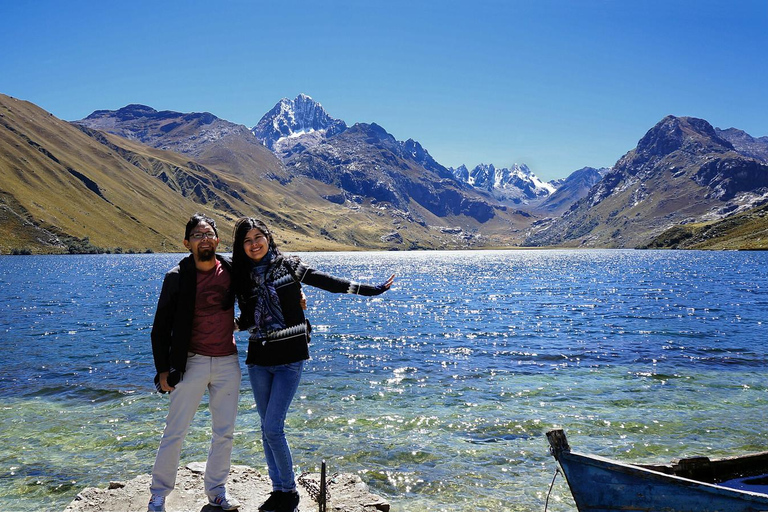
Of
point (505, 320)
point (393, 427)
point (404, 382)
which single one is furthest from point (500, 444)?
point (505, 320)

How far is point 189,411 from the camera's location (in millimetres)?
8188

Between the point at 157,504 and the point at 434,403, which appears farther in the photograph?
the point at 434,403

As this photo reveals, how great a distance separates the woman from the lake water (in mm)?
5365

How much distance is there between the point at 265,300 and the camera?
821 centimetres

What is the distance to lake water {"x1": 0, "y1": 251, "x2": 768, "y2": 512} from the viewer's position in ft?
44.7

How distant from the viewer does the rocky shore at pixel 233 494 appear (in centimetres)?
908

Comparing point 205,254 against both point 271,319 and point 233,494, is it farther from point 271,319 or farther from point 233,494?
point 233,494

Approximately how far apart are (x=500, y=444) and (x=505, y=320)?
109 ft

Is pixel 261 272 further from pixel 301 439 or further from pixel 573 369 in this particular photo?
pixel 573 369

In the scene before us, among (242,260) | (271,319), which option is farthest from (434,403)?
(242,260)

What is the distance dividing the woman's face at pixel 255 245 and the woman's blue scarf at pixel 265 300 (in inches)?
5.0

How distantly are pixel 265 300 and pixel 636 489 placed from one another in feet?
23.6

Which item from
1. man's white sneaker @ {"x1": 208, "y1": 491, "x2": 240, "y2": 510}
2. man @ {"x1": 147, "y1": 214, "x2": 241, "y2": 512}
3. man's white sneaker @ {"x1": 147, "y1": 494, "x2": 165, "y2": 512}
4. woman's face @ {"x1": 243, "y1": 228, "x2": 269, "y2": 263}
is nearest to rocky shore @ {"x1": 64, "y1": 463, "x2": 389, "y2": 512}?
man's white sneaker @ {"x1": 208, "y1": 491, "x2": 240, "y2": 510}

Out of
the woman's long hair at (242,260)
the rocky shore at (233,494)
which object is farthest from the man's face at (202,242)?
the rocky shore at (233,494)
